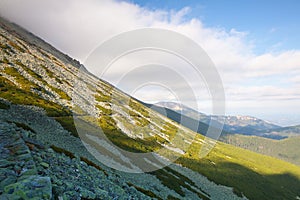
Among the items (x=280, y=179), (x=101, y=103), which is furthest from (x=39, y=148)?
(x=280, y=179)

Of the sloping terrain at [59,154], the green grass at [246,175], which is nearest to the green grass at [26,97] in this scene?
the sloping terrain at [59,154]

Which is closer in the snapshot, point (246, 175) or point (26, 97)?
point (26, 97)

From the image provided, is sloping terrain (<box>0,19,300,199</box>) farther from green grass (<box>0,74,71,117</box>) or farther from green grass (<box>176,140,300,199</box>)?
Answer: green grass (<box>176,140,300,199</box>)

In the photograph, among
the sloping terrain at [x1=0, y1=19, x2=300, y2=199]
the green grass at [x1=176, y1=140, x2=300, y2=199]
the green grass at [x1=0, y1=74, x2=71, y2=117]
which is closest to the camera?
the sloping terrain at [x1=0, y1=19, x2=300, y2=199]

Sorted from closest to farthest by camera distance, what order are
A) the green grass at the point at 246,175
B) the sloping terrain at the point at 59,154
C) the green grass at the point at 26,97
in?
the sloping terrain at the point at 59,154, the green grass at the point at 26,97, the green grass at the point at 246,175

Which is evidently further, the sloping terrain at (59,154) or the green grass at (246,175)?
the green grass at (246,175)

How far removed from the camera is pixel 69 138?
41.0 metres

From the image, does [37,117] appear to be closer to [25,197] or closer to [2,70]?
[25,197]

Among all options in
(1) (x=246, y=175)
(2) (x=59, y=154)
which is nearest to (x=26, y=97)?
(2) (x=59, y=154)

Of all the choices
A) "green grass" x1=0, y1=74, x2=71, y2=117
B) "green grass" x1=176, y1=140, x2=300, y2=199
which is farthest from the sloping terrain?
"green grass" x1=176, y1=140, x2=300, y2=199

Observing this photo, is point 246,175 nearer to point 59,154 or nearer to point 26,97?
point 26,97

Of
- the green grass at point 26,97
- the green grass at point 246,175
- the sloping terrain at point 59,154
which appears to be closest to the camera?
the sloping terrain at point 59,154

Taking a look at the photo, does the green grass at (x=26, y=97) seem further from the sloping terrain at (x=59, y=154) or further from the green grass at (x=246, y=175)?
the green grass at (x=246, y=175)

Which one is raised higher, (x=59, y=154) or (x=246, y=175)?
(x=59, y=154)
